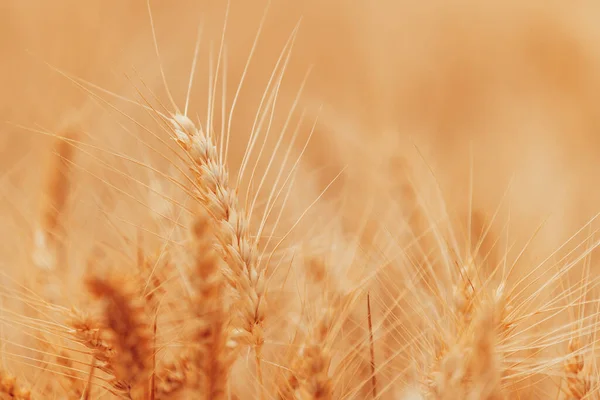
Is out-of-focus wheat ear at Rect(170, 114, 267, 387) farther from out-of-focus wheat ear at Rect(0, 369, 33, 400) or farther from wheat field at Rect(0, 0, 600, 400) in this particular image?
out-of-focus wheat ear at Rect(0, 369, 33, 400)

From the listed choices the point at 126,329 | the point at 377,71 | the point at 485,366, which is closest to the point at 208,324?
the point at 126,329

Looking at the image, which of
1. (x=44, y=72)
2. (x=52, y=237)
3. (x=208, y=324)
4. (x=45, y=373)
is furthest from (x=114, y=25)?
(x=208, y=324)

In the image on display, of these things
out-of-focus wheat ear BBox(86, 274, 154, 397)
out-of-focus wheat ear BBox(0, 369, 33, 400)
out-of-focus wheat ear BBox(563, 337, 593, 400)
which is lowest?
out-of-focus wheat ear BBox(0, 369, 33, 400)

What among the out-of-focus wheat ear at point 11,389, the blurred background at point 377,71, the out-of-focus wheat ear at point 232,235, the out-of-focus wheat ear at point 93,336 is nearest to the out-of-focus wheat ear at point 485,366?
the out-of-focus wheat ear at point 232,235

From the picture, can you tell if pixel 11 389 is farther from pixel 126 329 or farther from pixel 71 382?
pixel 126 329

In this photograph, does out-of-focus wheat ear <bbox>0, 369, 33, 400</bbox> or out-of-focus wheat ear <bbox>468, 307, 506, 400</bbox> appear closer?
out-of-focus wheat ear <bbox>468, 307, 506, 400</bbox>

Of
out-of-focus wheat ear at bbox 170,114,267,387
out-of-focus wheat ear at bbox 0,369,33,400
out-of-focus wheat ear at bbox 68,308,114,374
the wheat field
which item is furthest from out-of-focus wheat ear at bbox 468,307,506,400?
out-of-focus wheat ear at bbox 0,369,33,400

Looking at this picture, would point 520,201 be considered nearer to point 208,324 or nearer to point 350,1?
point 208,324
